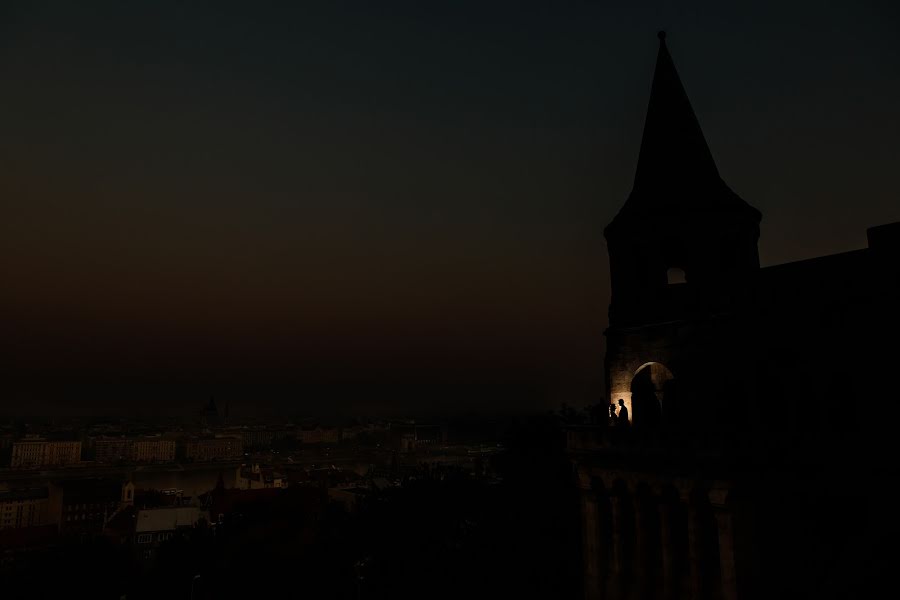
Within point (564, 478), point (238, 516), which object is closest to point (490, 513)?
point (564, 478)

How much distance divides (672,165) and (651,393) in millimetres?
7373

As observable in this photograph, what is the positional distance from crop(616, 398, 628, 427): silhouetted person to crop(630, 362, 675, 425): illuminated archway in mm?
233

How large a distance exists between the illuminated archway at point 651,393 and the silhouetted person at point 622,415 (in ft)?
0.76

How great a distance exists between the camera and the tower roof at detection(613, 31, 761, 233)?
61.4 feet

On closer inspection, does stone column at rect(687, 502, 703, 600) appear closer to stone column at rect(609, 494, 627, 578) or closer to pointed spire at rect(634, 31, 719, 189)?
stone column at rect(609, 494, 627, 578)

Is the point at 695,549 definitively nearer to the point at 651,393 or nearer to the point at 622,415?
the point at 622,415

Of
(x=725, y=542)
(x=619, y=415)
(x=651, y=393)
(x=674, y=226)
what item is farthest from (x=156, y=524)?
(x=725, y=542)

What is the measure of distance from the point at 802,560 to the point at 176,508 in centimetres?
8959

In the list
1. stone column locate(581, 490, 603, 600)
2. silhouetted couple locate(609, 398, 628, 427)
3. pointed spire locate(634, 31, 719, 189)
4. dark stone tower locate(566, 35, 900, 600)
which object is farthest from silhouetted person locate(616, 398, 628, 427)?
pointed spire locate(634, 31, 719, 189)

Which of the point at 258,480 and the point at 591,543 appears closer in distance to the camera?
the point at 591,543

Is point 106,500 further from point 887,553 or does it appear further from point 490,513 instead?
point 887,553

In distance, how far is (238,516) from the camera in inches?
2377

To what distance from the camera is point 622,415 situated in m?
18.3

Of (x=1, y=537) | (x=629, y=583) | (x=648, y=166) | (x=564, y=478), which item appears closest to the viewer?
(x=629, y=583)
